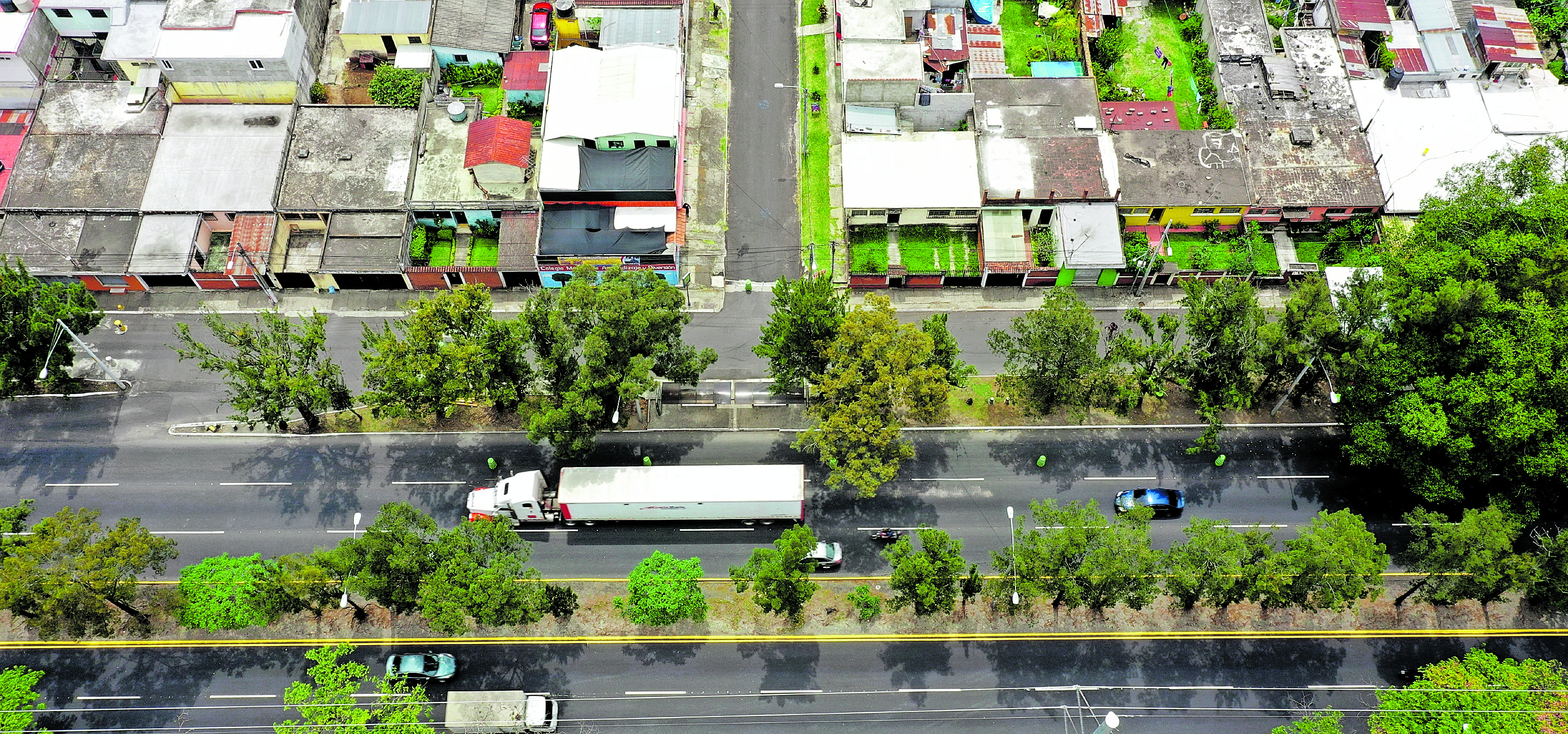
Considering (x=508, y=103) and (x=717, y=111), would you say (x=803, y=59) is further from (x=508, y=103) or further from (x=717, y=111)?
(x=508, y=103)

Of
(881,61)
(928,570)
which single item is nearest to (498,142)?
(881,61)

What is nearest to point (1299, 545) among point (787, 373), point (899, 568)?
point (899, 568)

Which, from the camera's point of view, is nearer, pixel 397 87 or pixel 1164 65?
pixel 397 87

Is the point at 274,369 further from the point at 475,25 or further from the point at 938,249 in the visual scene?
the point at 938,249

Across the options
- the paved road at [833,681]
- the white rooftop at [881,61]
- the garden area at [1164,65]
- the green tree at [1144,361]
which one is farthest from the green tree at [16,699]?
the garden area at [1164,65]

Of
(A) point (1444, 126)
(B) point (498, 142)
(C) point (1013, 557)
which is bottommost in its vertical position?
(C) point (1013, 557)
